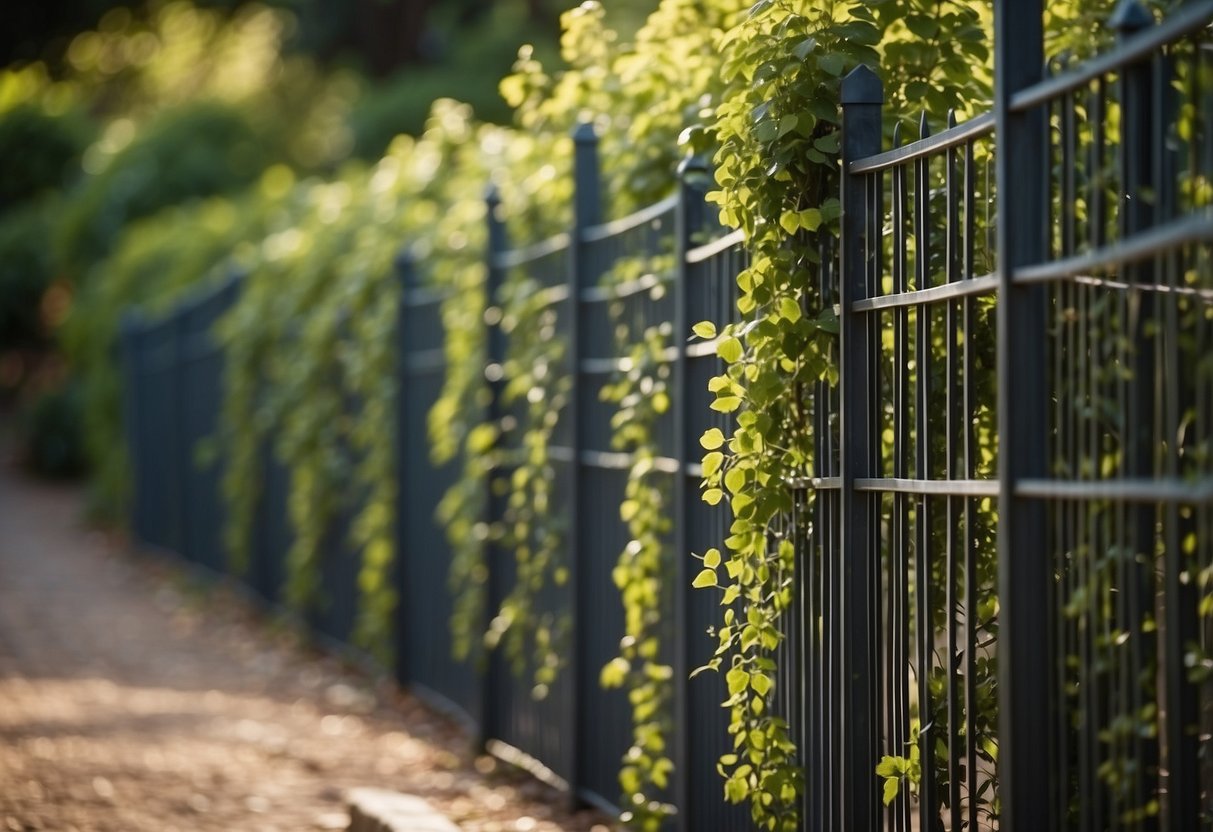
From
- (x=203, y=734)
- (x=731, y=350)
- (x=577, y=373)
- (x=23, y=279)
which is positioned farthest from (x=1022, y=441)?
(x=23, y=279)

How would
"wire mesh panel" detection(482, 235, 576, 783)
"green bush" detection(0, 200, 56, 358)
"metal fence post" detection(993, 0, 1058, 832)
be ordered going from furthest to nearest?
"green bush" detection(0, 200, 56, 358)
"wire mesh panel" detection(482, 235, 576, 783)
"metal fence post" detection(993, 0, 1058, 832)

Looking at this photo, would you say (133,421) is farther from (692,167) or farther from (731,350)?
(731,350)

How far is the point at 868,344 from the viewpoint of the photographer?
3654 millimetres

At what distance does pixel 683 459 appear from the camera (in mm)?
4707

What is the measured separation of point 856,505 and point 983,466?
0.95ft

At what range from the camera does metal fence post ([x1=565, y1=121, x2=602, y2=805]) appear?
5.77 m

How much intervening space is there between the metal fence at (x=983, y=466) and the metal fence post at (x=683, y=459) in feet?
0.04

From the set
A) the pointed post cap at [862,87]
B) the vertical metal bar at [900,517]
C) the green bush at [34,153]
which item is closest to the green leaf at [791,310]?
the vertical metal bar at [900,517]

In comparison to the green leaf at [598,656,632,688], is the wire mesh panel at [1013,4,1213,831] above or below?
above

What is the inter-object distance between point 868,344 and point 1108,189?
2.02ft

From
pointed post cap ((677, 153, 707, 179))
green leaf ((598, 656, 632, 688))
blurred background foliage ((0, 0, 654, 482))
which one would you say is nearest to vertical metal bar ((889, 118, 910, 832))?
pointed post cap ((677, 153, 707, 179))

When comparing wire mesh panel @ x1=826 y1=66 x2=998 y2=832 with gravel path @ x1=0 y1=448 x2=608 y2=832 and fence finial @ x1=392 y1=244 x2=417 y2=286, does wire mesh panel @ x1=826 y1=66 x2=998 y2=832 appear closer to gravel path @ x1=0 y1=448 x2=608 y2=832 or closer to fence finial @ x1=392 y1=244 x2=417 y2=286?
gravel path @ x1=0 y1=448 x2=608 y2=832

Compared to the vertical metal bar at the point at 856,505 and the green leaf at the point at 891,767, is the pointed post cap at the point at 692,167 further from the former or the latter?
the green leaf at the point at 891,767

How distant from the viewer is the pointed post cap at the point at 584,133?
5762 millimetres
